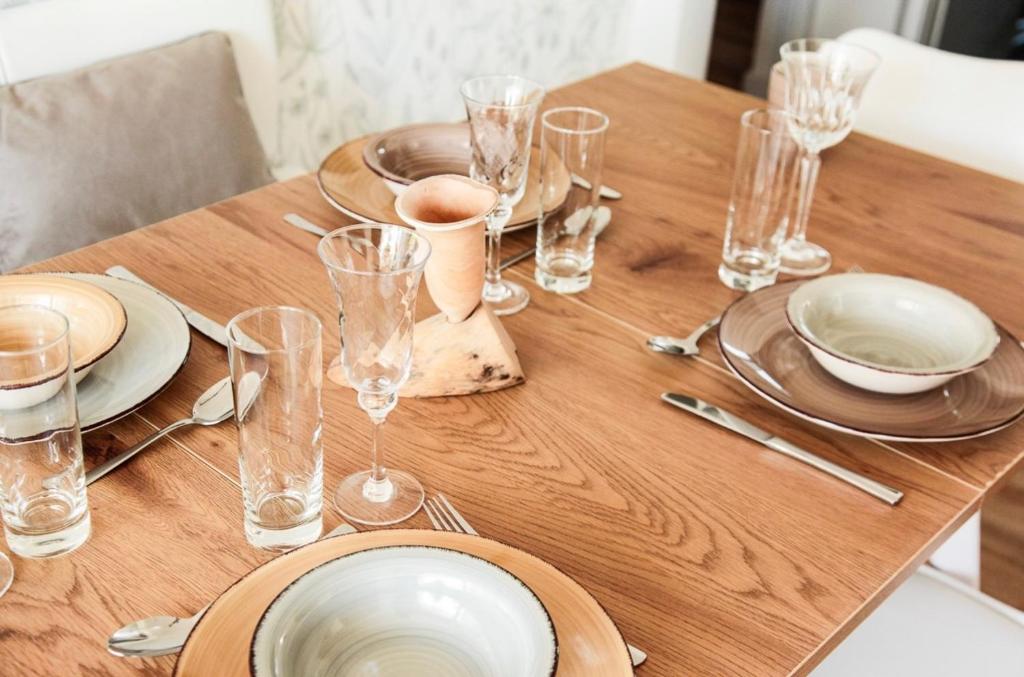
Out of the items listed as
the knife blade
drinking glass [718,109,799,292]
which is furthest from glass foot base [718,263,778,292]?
the knife blade

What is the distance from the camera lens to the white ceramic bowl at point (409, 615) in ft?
2.24

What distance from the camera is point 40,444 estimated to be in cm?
80

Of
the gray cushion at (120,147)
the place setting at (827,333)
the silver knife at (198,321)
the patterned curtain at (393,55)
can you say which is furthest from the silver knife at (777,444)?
the patterned curtain at (393,55)

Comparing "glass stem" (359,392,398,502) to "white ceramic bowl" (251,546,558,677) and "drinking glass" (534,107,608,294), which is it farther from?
"drinking glass" (534,107,608,294)

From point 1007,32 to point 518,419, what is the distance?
2836 mm

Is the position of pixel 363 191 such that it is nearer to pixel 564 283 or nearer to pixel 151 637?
pixel 564 283

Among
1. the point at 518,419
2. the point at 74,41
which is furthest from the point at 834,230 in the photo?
the point at 74,41

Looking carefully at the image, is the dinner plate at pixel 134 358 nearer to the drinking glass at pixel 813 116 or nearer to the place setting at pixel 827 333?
the place setting at pixel 827 333

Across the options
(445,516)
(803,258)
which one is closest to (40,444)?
(445,516)

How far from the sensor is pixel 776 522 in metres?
0.88

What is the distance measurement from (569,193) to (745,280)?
0.74 ft

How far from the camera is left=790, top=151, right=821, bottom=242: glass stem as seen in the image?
1291 millimetres

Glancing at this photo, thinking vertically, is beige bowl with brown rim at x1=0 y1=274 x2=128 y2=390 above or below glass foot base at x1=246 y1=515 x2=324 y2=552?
above

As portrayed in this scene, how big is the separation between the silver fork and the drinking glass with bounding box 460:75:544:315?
0.95ft
